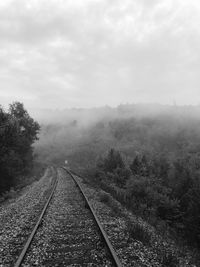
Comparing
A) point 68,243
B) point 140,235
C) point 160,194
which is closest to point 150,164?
point 160,194

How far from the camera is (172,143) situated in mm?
66438

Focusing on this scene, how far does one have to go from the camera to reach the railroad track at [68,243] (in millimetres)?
6242

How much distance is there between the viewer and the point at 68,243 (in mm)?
7496

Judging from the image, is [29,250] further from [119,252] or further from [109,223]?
[109,223]

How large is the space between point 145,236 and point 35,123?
39847mm

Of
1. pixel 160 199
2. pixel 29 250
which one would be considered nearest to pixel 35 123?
pixel 160 199

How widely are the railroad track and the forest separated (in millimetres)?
3387

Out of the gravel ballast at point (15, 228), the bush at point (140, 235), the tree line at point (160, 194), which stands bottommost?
the tree line at point (160, 194)

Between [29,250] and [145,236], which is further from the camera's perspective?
[145,236]

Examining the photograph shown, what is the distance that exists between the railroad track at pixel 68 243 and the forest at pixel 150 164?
11.1ft

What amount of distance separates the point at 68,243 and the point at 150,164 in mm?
22849

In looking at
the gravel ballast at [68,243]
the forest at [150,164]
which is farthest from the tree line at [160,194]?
the gravel ballast at [68,243]

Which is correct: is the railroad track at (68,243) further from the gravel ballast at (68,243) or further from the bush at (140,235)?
the bush at (140,235)

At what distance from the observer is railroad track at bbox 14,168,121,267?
20.5 ft
